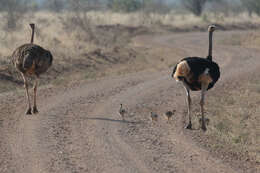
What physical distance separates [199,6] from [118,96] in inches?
2108

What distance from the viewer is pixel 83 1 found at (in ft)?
124

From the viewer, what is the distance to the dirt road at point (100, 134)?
7.78 metres

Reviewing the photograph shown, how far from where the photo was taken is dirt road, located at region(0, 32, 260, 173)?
7777mm

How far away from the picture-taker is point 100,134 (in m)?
9.73

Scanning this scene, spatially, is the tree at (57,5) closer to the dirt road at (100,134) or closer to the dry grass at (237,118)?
the dry grass at (237,118)

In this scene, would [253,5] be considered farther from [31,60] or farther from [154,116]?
[31,60]

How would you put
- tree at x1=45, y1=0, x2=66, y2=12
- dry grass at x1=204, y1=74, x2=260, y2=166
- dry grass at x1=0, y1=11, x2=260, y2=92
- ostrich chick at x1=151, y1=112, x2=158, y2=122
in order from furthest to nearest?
tree at x1=45, y1=0, x2=66, y2=12 < dry grass at x1=0, y1=11, x2=260, y2=92 < ostrich chick at x1=151, y1=112, x2=158, y2=122 < dry grass at x1=204, y1=74, x2=260, y2=166

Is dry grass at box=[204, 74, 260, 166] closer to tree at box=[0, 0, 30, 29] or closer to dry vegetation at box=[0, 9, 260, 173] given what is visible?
dry vegetation at box=[0, 9, 260, 173]

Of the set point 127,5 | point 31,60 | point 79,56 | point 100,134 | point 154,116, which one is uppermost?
point 127,5

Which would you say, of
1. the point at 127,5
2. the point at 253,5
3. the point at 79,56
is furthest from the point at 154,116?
the point at 127,5

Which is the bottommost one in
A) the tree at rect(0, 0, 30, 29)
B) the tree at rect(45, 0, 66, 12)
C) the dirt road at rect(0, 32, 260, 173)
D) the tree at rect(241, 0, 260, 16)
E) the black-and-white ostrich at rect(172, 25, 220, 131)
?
the dirt road at rect(0, 32, 260, 173)

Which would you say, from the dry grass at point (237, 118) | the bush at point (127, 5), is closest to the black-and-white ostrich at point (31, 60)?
the dry grass at point (237, 118)

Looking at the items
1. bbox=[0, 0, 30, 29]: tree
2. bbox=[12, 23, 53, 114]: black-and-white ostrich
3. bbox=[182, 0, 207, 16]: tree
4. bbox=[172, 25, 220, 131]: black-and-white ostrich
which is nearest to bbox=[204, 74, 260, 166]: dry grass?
bbox=[172, 25, 220, 131]: black-and-white ostrich

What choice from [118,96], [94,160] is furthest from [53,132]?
[118,96]
